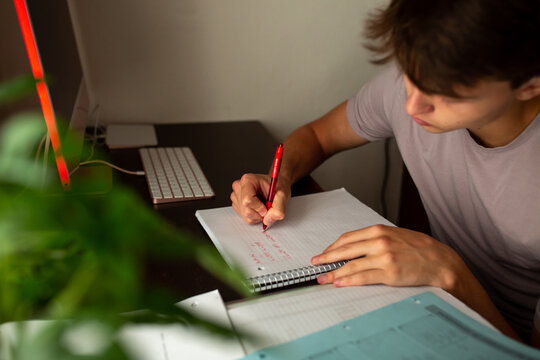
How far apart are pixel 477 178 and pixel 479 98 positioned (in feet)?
0.88

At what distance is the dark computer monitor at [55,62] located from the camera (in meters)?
0.59

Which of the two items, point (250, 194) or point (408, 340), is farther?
point (250, 194)

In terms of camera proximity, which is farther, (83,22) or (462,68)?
(83,22)

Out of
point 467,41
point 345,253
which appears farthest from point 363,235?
point 467,41

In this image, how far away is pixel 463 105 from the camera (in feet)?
1.96

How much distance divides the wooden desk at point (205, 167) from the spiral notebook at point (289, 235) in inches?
1.6

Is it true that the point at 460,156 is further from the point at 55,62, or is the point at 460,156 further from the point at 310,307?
the point at 55,62

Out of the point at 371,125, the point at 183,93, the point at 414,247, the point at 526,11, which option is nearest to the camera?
the point at 526,11

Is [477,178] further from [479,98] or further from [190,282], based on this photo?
[190,282]

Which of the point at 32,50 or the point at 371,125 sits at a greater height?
the point at 32,50

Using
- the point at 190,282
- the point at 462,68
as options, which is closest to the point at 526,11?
the point at 462,68

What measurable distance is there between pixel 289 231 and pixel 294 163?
0.29 metres

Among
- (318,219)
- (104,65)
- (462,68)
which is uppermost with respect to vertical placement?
(462,68)

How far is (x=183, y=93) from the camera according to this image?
1347 mm
